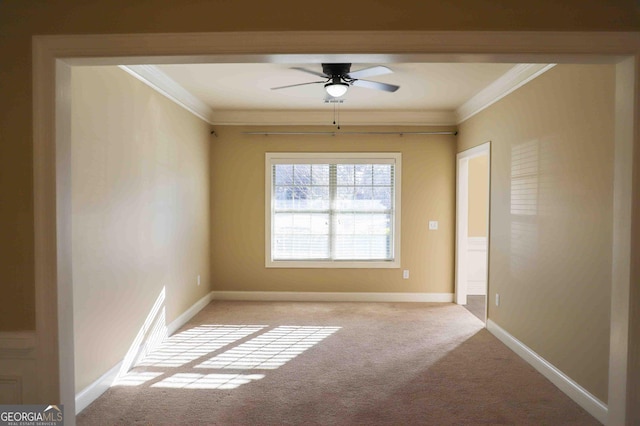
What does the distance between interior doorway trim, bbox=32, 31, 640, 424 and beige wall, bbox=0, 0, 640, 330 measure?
4cm

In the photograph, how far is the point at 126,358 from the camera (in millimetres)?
3311

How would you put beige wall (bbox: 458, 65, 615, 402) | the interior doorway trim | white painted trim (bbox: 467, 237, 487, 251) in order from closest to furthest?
the interior doorway trim < beige wall (bbox: 458, 65, 615, 402) < white painted trim (bbox: 467, 237, 487, 251)

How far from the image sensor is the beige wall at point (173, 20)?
5.97 feet

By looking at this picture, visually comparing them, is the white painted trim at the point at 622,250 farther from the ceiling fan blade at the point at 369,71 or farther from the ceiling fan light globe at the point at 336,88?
the ceiling fan light globe at the point at 336,88

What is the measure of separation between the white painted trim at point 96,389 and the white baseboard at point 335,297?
8.71 ft

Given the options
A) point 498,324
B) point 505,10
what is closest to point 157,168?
point 505,10

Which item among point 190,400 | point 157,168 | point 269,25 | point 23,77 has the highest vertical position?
point 269,25

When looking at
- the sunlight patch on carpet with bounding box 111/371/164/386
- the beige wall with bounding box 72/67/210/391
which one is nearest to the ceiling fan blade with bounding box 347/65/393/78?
the beige wall with bounding box 72/67/210/391

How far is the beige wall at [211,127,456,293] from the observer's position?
18.9 feet

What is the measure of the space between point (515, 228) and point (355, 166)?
2.54 meters

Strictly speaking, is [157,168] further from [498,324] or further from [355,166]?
[498,324]

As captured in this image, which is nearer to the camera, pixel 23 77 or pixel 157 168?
pixel 23 77

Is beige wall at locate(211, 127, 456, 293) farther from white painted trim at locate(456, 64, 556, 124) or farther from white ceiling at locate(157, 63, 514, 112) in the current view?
white painted trim at locate(456, 64, 556, 124)

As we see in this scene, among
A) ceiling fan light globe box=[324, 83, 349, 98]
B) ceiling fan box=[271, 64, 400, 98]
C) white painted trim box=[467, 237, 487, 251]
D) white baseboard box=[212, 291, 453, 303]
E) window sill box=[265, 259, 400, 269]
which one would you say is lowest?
white baseboard box=[212, 291, 453, 303]
